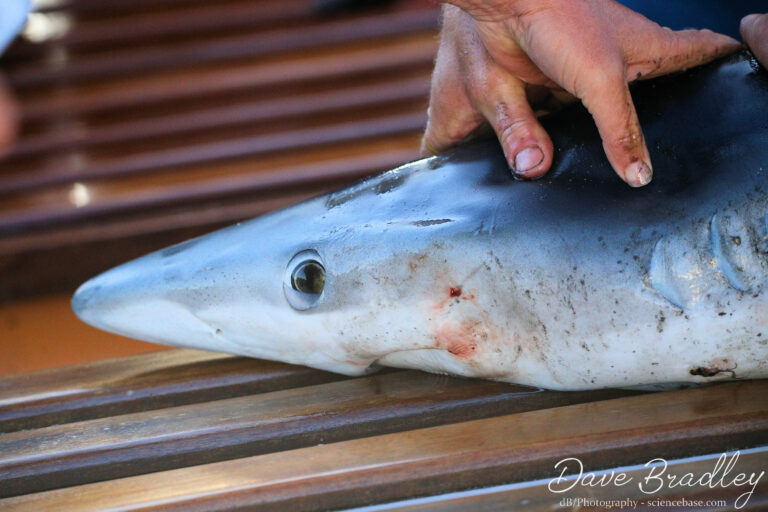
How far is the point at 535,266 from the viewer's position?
1265 millimetres

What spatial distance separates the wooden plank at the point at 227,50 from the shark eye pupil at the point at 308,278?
2688mm

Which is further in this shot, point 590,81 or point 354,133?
point 354,133

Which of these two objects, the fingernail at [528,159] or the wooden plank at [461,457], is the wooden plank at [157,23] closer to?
the fingernail at [528,159]

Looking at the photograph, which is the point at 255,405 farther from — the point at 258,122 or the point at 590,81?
the point at 258,122

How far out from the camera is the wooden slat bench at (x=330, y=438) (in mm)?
1233

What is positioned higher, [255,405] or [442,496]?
[255,405]

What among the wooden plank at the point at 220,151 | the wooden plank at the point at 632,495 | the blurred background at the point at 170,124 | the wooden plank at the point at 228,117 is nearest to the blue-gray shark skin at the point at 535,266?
the wooden plank at the point at 632,495

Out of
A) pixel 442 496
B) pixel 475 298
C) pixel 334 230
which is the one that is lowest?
pixel 442 496

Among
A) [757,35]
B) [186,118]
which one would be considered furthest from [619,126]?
[186,118]

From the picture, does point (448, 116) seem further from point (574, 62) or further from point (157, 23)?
point (157, 23)

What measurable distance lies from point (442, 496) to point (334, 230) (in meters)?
0.49

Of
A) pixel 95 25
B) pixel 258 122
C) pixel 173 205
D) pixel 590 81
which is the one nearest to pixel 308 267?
pixel 590 81

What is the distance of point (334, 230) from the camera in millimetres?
1387

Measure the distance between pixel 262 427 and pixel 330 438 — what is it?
133mm
